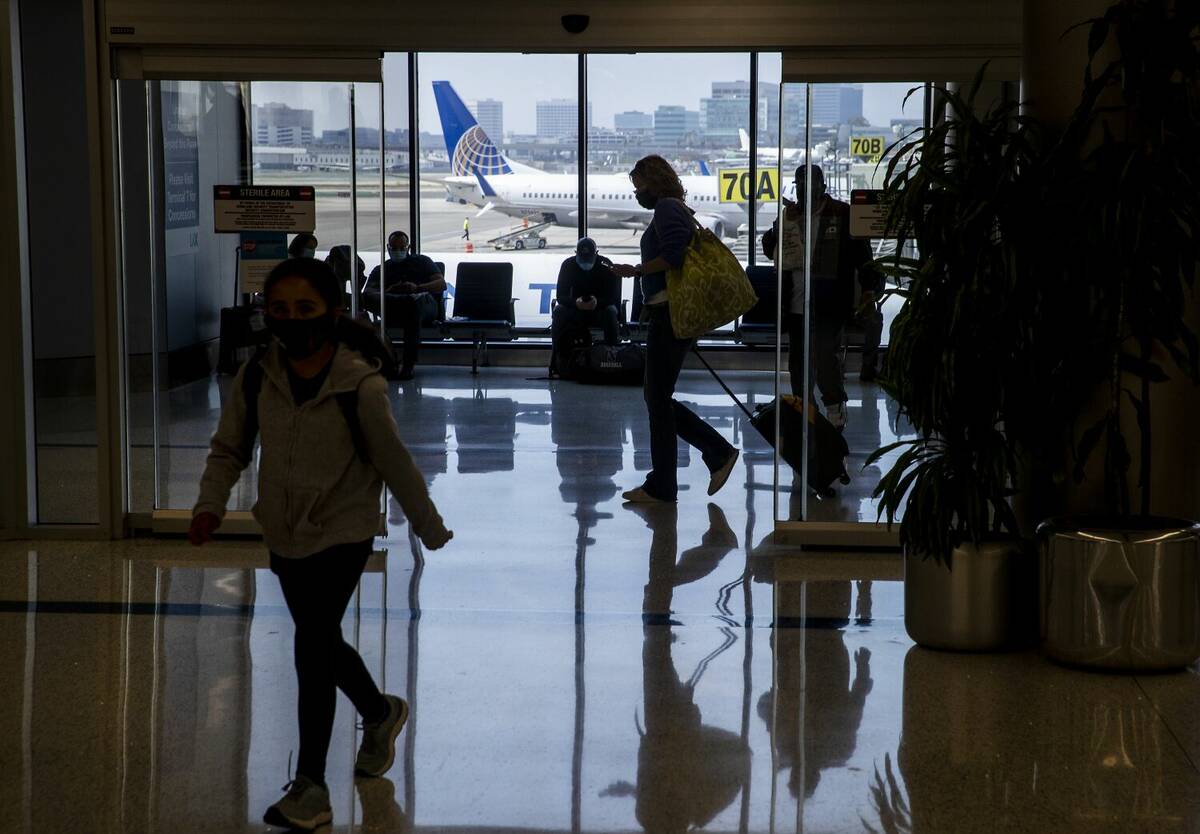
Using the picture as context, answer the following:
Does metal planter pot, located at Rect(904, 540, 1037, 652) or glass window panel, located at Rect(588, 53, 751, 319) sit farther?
glass window panel, located at Rect(588, 53, 751, 319)

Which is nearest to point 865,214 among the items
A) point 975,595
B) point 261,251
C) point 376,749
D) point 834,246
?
point 834,246

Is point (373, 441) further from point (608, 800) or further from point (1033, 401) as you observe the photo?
point (1033, 401)

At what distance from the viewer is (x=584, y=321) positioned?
13250mm

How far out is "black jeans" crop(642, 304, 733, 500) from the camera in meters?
7.00

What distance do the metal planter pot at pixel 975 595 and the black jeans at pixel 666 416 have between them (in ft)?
7.42

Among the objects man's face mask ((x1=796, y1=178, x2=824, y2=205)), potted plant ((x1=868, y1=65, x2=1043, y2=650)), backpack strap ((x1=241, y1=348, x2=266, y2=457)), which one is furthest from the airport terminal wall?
backpack strap ((x1=241, y1=348, x2=266, y2=457))

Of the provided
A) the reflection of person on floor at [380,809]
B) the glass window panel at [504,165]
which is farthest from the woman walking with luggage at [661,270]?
the glass window panel at [504,165]

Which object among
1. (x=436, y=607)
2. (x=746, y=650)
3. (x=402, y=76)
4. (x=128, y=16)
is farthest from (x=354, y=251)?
(x=402, y=76)

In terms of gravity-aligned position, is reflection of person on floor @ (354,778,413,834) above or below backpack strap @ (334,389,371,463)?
below

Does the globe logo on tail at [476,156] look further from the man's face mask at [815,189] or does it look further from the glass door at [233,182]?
the man's face mask at [815,189]

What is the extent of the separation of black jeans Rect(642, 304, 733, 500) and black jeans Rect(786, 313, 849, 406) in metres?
0.52

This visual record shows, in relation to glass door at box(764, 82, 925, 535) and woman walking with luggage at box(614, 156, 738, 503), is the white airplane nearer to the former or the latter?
woman walking with luggage at box(614, 156, 738, 503)

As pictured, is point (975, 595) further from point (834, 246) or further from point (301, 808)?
point (301, 808)

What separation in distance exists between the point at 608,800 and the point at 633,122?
13.0 metres
